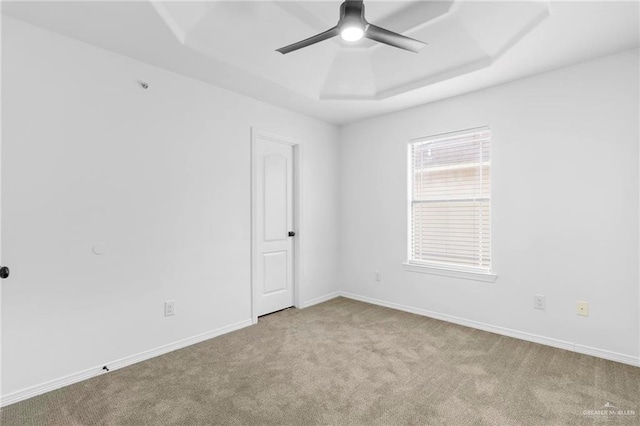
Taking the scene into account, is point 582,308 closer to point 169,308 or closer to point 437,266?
point 437,266

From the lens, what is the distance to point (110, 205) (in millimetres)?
Answer: 2580

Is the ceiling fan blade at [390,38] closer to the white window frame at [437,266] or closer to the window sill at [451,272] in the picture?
the white window frame at [437,266]

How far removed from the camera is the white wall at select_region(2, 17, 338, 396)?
219cm

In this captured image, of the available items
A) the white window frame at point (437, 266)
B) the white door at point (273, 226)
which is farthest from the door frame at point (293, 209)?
the white window frame at point (437, 266)

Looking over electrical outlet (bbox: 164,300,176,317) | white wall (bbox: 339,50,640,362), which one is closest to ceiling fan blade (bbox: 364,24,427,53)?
white wall (bbox: 339,50,640,362)

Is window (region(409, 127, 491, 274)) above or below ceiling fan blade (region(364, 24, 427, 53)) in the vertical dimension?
below

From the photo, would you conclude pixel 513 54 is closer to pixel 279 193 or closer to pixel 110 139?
pixel 279 193

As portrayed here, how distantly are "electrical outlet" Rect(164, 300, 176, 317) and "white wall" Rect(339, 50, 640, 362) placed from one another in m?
2.67

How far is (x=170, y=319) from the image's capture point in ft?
9.64

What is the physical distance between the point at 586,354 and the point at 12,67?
488cm

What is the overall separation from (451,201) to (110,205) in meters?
3.35

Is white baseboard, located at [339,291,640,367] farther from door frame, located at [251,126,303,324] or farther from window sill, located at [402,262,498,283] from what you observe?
door frame, located at [251,126,303,324]

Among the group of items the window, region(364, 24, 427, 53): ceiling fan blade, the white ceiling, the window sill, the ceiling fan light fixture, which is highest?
the white ceiling

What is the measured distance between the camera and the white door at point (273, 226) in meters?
3.77
